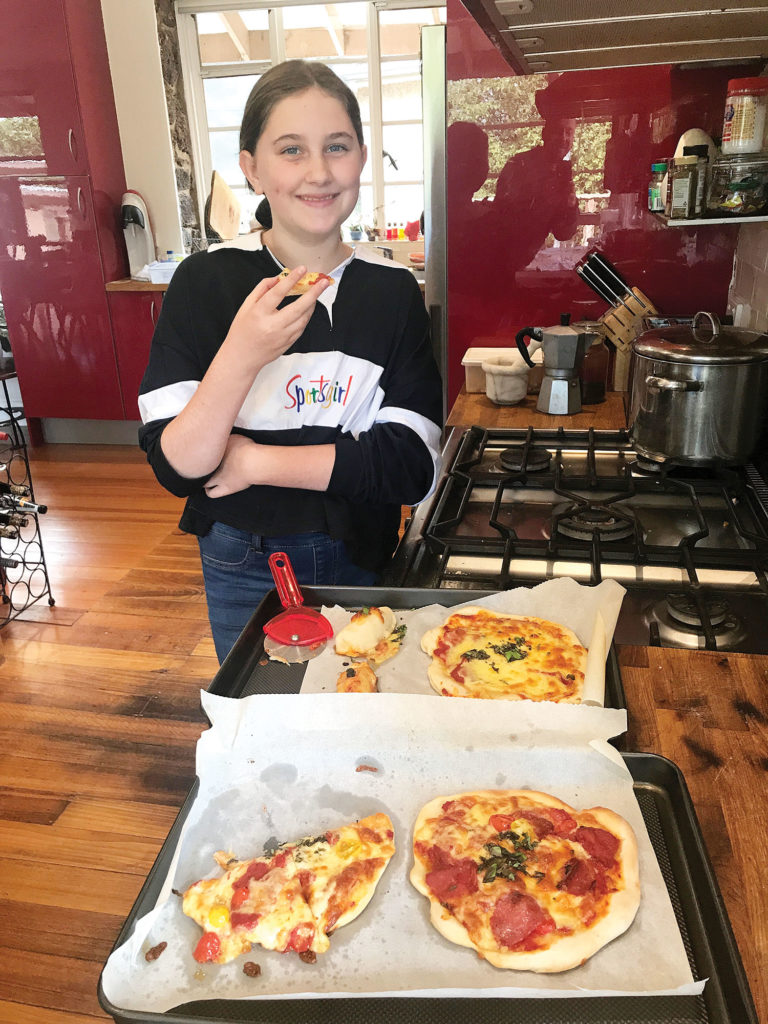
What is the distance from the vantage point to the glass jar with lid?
1.63 metres

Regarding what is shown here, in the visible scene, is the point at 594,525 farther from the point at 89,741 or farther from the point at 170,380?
the point at 89,741

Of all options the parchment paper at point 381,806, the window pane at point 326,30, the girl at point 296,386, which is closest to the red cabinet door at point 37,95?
the window pane at point 326,30

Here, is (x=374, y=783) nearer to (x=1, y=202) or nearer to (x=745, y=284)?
(x=745, y=284)

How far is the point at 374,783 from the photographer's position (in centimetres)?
82

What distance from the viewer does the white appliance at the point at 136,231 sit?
477 centimetres

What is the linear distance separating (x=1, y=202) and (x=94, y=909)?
438cm

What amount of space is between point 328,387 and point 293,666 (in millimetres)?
473

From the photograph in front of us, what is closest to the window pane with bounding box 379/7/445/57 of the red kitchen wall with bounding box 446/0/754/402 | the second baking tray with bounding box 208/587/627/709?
the red kitchen wall with bounding box 446/0/754/402

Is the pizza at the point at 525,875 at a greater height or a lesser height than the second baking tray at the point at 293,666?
lesser

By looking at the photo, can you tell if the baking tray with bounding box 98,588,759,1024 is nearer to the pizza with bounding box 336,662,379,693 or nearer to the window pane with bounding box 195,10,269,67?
the pizza with bounding box 336,662,379,693

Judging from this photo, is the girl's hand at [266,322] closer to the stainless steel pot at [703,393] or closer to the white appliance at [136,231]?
the stainless steel pot at [703,393]

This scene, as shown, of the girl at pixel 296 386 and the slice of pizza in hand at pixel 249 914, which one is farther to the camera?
the girl at pixel 296 386

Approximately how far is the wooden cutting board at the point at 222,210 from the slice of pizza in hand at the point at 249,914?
419cm

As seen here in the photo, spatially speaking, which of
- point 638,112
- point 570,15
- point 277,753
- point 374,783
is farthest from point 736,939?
point 638,112
